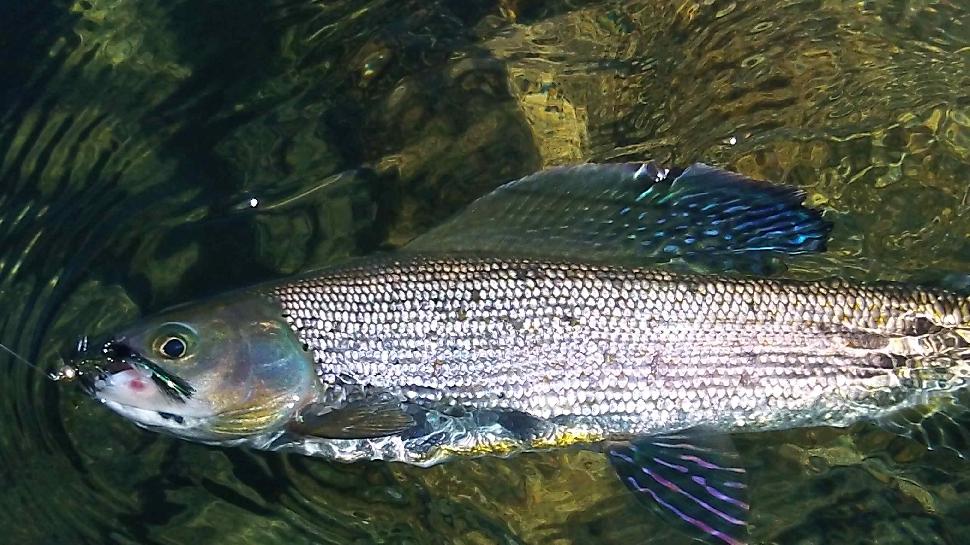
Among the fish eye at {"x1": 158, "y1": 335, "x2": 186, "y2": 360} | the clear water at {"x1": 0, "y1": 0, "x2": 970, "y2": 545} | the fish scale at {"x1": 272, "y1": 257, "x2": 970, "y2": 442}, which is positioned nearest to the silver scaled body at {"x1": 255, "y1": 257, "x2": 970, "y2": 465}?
the fish scale at {"x1": 272, "y1": 257, "x2": 970, "y2": 442}

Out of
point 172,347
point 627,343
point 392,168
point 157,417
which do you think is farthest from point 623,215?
point 157,417

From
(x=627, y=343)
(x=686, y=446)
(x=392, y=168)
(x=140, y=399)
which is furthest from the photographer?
(x=392, y=168)

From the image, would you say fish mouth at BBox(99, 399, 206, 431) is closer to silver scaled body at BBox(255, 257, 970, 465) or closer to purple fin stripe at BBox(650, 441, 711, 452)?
silver scaled body at BBox(255, 257, 970, 465)

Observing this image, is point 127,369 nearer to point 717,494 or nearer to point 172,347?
point 172,347

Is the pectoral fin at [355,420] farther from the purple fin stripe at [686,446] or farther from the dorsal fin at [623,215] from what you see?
the purple fin stripe at [686,446]

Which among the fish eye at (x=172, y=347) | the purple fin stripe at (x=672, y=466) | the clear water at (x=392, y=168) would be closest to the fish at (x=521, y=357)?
the fish eye at (x=172, y=347)

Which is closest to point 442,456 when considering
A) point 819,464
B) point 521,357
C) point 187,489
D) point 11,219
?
point 521,357
